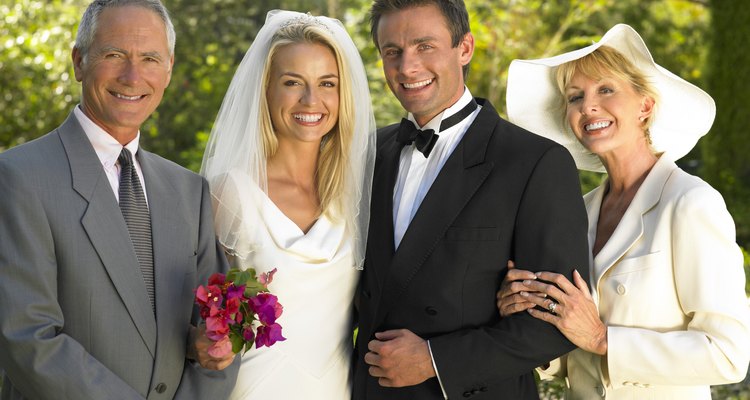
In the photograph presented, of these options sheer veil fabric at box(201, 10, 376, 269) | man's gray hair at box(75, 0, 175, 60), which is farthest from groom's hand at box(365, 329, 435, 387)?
man's gray hair at box(75, 0, 175, 60)

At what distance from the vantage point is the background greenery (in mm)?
8992

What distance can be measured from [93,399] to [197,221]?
82cm

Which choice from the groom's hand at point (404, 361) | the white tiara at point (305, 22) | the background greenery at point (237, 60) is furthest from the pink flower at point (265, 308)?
the background greenery at point (237, 60)

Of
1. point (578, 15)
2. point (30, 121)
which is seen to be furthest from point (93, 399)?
point (578, 15)

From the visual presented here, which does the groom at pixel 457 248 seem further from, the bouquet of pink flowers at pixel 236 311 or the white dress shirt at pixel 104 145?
the white dress shirt at pixel 104 145

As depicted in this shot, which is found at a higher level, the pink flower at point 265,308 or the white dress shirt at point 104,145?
the white dress shirt at point 104,145

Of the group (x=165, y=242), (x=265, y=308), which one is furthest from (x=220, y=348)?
(x=165, y=242)

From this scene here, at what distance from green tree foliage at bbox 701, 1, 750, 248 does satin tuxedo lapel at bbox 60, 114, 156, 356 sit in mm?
9330

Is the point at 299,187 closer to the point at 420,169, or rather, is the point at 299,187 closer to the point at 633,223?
the point at 420,169

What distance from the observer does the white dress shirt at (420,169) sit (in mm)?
3531

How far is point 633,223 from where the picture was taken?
3359 millimetres

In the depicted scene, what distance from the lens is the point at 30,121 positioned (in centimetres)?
904

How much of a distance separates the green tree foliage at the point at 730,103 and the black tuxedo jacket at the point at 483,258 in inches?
326

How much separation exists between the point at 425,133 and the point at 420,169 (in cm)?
16
